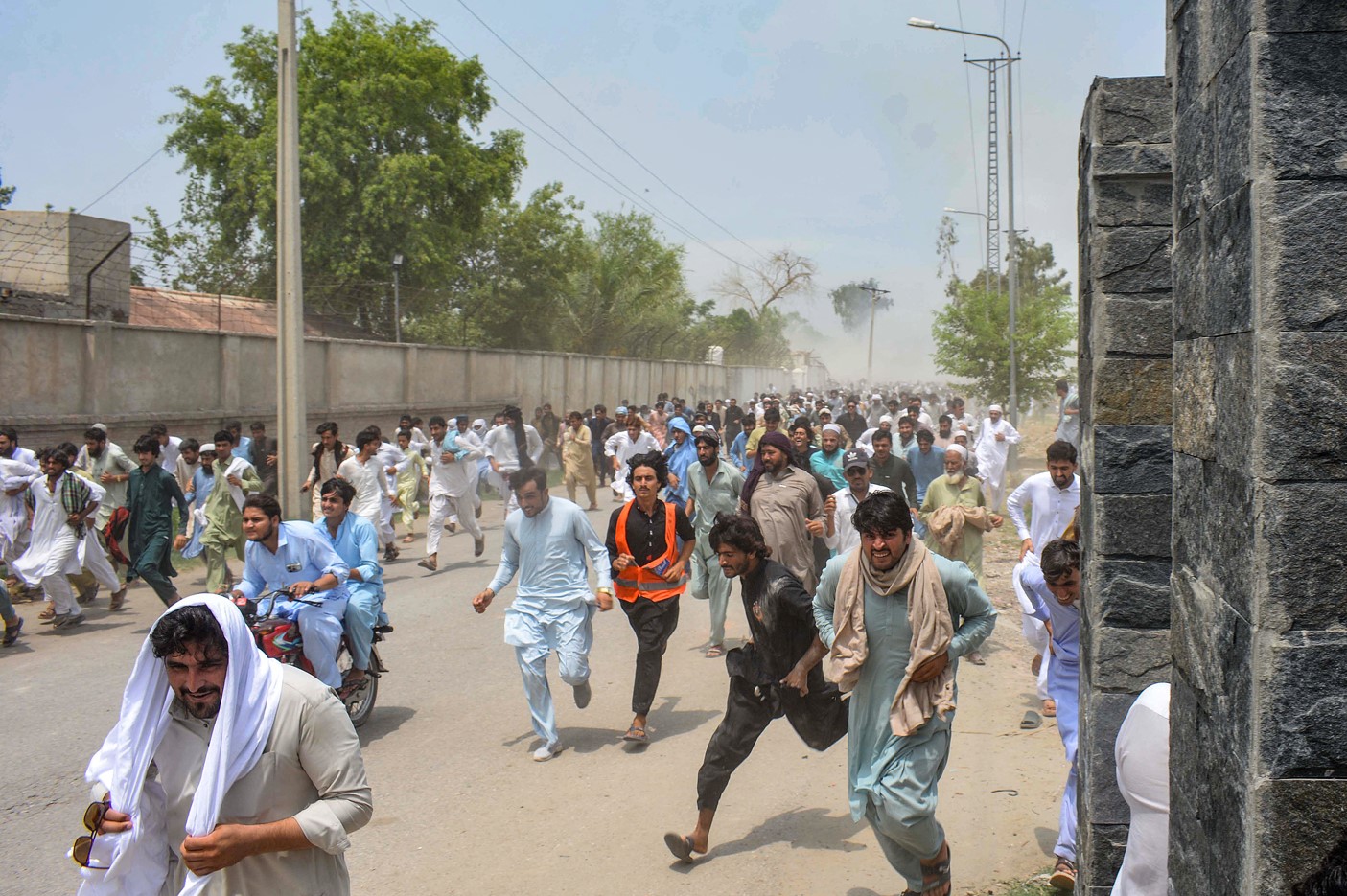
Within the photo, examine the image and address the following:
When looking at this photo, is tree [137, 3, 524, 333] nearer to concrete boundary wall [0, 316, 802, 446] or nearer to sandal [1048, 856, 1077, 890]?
concrete boundary wall [0, 316, 802, 446]

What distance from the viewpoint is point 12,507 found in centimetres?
1062

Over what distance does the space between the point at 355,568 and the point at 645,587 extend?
1.80 metres

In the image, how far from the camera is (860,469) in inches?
339

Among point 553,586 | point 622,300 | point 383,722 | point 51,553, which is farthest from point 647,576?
point 622,300

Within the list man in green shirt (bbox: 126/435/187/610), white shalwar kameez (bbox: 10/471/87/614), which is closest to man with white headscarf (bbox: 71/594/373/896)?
man in green shirt (bbox: 126/435/187/610)

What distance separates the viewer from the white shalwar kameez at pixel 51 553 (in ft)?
32.9

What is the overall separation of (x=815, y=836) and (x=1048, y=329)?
20952 mm

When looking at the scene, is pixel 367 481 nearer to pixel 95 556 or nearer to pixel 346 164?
pixel 95 556

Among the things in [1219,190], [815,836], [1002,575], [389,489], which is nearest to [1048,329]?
[1002,575]

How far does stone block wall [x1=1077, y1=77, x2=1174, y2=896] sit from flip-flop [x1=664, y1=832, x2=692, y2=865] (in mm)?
1741

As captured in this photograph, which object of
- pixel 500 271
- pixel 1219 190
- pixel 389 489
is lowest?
pixel 389 489

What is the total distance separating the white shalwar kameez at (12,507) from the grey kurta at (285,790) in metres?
8.76

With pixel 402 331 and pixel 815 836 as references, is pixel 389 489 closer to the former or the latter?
pixel 815 836

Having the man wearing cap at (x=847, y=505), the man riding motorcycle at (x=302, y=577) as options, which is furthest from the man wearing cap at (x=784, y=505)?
the man riding motorcycle at (x=302, y=577)
